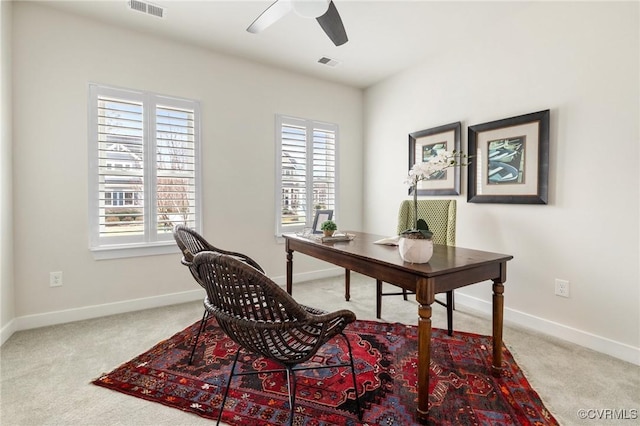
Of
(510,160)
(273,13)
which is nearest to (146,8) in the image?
(273,13)

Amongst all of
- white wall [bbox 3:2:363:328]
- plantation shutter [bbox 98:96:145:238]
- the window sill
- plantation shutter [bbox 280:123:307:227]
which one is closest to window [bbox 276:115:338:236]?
plantation shutter [bbox 280:123:307:227]

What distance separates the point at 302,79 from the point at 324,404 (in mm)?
3724

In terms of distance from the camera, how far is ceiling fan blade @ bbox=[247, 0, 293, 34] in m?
2.04

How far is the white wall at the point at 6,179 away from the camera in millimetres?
2414

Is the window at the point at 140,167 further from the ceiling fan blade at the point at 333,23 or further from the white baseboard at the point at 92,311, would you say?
the ceiling fan blade at the point at 333,23

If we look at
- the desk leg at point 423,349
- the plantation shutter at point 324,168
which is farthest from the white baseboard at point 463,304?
the plantation shutter at point 324,168

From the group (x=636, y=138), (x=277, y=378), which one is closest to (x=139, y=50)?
(x=277, y=378)

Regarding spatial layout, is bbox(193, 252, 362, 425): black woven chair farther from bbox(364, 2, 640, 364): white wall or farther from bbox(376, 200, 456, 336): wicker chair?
bbox(364, 2, 640, 364): white wall

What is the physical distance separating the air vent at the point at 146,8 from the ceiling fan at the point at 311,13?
1011mm

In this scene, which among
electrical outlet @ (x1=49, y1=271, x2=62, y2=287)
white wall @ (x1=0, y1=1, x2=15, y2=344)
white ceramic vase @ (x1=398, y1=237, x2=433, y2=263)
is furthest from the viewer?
electrical outlet @ (x1=49, y1=271, x2=62, y2=287)

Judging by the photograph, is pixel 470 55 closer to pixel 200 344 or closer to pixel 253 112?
pixel 253 112

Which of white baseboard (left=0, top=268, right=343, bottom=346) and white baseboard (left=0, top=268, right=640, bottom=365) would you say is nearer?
white baseboard (left=0, top=268, right=640, bottom=365)

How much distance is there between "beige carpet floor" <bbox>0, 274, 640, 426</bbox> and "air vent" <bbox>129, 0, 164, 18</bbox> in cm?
276

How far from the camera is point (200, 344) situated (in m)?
2.36
